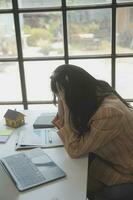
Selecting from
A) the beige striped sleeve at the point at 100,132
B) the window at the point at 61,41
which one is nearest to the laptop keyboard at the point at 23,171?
the beige striped sleeve at the point at 100,132

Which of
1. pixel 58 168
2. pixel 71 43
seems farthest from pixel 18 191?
pixel 71 43

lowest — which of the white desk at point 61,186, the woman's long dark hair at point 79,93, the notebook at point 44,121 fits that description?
the white desk at point 61,186

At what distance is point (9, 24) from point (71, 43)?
0.65 meters

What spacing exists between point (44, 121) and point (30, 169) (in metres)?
0.63

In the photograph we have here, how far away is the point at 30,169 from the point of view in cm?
146

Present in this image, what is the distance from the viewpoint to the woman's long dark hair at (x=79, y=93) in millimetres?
1570

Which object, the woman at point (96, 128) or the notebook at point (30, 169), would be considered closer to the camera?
the notebook at point (30, 169)

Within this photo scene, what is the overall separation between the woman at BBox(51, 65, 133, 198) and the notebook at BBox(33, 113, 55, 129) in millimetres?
310

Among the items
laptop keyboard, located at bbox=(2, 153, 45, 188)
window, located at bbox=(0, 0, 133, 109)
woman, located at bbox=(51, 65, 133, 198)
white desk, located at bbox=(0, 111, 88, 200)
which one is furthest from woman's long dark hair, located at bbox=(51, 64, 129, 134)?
window, located at bbox=(0, 0, 133, 109)

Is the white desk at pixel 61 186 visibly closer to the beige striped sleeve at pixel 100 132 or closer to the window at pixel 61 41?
the beige striped sleeve at pixel 100 132

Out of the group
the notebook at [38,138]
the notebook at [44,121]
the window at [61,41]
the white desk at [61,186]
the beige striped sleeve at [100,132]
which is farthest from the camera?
the window at [61,41]

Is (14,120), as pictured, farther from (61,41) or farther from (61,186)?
(61,41)

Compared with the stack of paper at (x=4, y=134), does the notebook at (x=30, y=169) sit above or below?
below

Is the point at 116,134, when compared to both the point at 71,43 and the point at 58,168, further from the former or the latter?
the point at 71,43
